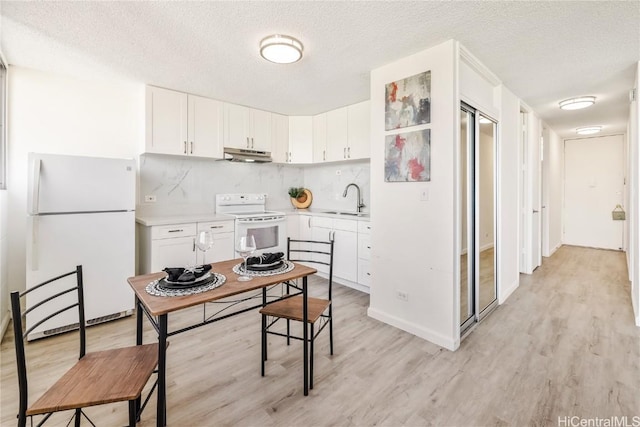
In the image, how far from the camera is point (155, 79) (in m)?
3.08

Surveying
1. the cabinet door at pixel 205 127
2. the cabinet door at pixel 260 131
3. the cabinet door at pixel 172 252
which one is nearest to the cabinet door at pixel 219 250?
the cabinet door at pixel 172 252

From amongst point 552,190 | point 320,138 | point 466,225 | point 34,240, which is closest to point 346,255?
point 466,225

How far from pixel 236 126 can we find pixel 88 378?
3.28m

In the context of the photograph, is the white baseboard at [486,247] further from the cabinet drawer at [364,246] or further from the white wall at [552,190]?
the white wall at [552,190]

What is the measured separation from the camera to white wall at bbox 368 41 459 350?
2334 millimetres

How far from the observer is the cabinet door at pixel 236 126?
3.83 meters

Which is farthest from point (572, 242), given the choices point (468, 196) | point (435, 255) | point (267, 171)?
point (267, 171)

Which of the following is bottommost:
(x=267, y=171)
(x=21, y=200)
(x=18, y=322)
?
(x=18, y=322)

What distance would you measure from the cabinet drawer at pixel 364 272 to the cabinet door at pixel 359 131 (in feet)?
4.48

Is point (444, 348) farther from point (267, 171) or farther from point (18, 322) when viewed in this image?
point (267, 171)

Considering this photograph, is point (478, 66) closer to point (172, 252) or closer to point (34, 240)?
point (172, 252)

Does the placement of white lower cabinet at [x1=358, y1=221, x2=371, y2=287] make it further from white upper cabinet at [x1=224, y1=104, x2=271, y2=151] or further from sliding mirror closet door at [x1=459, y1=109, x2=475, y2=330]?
white upper cabinet at [x1=224, y1=104, x2=271, y2=151]

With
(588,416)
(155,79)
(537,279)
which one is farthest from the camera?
(537,279)

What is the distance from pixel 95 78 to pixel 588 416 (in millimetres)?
4953
